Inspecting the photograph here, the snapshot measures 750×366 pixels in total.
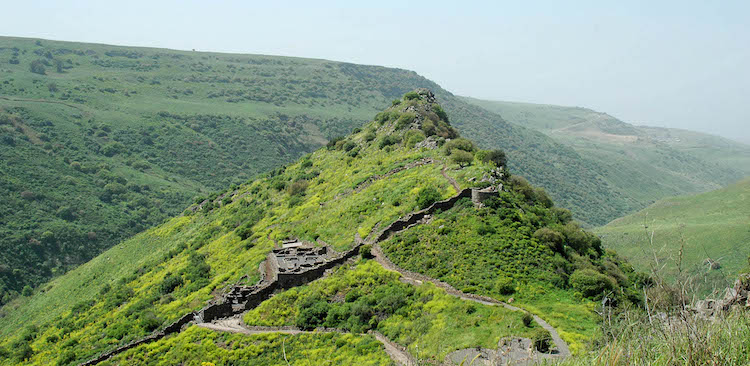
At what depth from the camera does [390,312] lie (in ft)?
97.8

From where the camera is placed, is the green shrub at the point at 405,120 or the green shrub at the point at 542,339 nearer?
the green shrub at the point at 542,339

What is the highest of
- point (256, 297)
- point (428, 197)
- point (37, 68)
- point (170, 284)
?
point (37, 68)

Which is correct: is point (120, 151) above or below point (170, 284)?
above

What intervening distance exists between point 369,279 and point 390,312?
4.70 meters

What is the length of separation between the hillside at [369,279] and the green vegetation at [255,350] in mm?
115

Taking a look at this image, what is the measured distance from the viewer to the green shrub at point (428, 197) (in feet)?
140

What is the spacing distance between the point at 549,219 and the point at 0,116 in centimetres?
12090

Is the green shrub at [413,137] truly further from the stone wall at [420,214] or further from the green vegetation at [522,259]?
the stone wall at [420,214]

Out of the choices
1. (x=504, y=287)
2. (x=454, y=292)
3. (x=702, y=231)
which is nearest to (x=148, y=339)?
(x=454, y=292)

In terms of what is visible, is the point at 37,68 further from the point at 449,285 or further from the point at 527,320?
the point at 527,320

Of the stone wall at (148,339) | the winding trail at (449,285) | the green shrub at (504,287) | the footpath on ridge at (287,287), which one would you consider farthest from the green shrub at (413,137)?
the green shrub at (504,287)

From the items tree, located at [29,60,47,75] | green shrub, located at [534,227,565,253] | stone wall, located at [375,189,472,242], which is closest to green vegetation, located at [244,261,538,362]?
stone wall, located at [375,189,472,242]

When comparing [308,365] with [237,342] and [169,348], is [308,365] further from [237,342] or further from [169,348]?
[169,348]

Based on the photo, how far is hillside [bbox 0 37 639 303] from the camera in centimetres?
9022
